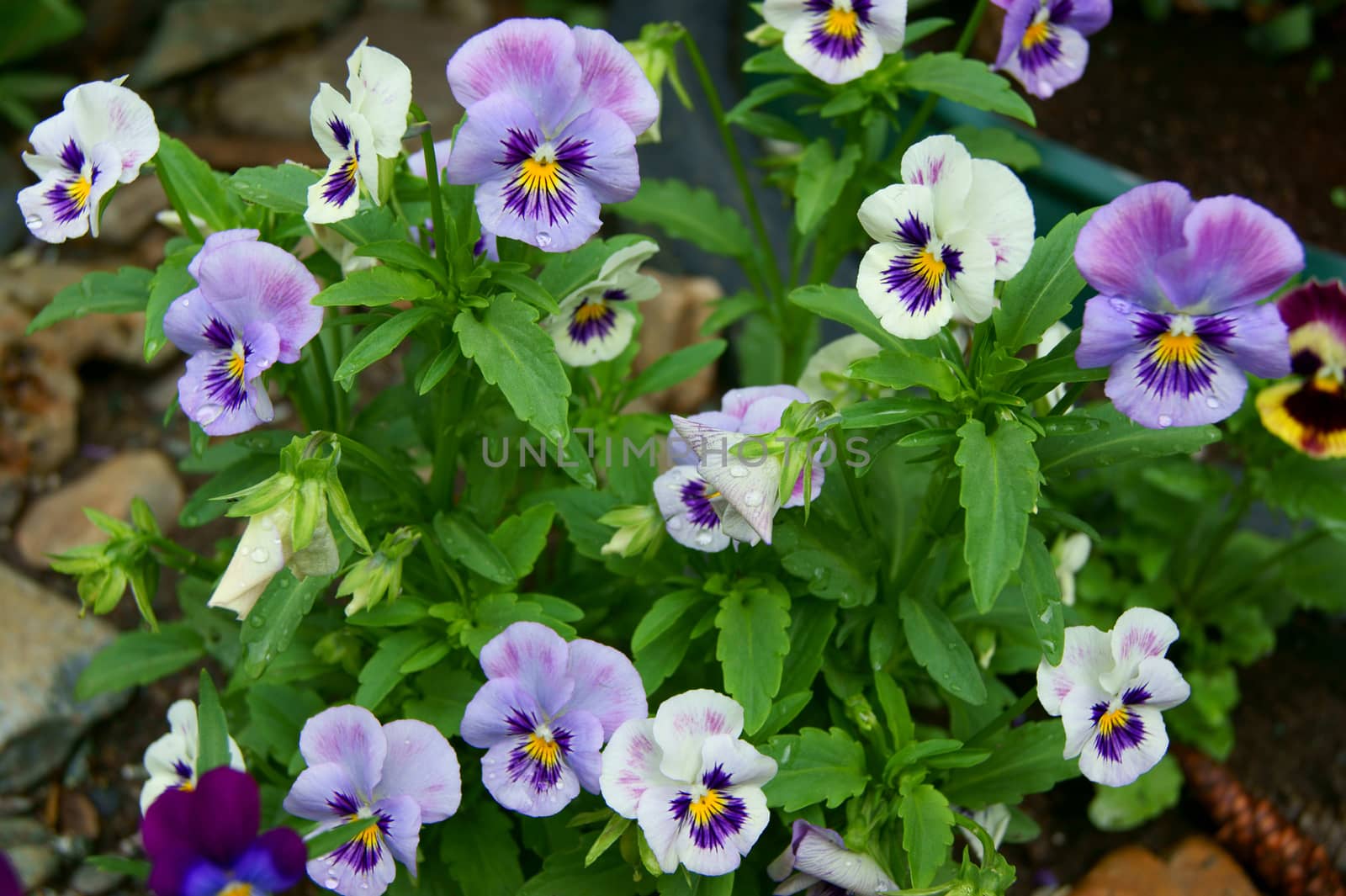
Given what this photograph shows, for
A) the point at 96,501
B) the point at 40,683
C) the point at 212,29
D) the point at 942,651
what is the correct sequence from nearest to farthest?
the point at 942,651 < the point at 40,683 < the point at 96,501 < the point at 212,29

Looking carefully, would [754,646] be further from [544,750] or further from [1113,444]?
[1113,444]

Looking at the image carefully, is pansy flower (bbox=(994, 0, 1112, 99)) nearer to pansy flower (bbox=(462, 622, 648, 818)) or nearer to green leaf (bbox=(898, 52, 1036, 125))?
green leaf (bbox=(898, 52, 1036, 125))

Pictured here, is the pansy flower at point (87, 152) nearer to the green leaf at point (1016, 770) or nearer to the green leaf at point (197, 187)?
the green leaf at point (197, 187)

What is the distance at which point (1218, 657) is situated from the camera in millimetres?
2084

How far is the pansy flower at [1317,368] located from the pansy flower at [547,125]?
1008 mm

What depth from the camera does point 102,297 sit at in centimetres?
157

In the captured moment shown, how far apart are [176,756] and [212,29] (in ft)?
7.81

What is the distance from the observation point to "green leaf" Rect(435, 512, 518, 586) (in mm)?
1481

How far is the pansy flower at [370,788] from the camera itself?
4.32ft

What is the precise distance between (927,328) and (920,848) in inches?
23.0

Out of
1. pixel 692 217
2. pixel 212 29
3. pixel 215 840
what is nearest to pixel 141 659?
pixel 215 840

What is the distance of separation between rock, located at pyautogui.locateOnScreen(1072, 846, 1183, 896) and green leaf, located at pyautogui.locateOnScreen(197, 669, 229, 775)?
1.40 metres

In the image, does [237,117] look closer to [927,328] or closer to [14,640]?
[14,640]

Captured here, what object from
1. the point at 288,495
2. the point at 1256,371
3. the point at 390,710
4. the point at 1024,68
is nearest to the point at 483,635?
the point at 390,710
